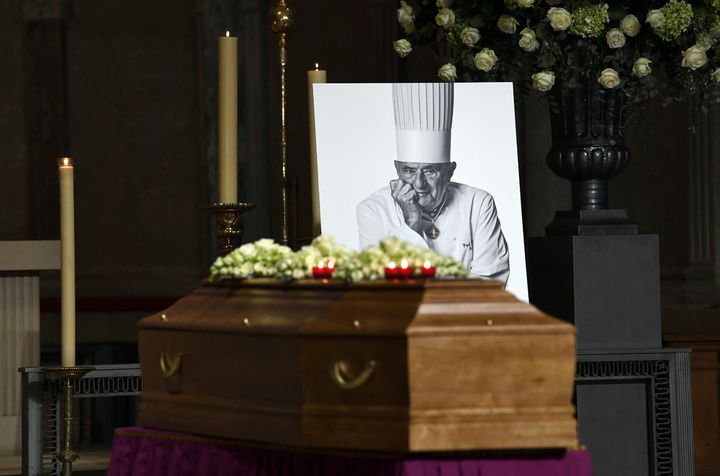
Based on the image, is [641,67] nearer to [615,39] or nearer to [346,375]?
[615,39]

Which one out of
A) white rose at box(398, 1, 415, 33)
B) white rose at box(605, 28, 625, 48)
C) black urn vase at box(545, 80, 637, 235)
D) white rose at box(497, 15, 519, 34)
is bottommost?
black urn vase at box(545, 80, 637, 235)

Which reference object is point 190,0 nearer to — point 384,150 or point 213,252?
point 213,252

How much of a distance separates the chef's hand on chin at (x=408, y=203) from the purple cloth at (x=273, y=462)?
3.27ft

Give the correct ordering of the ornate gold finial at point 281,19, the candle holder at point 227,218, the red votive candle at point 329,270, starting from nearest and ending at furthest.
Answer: the red votive candle at point 329,270, the candle holder at point 227,218, the ornate gold finial at point 281,19

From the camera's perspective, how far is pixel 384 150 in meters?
3.90

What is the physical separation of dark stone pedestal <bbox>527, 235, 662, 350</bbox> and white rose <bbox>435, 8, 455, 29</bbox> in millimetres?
699

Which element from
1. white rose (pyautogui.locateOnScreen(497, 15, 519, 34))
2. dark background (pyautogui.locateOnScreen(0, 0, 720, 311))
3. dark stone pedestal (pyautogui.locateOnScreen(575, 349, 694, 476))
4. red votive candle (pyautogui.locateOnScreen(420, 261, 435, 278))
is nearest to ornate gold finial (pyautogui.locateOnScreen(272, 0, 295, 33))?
white rose (pyautogui.locateOnScreen(497, 15, 519, 34))

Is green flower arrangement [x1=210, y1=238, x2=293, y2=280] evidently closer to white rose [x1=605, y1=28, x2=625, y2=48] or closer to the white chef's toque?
the white chef's toque

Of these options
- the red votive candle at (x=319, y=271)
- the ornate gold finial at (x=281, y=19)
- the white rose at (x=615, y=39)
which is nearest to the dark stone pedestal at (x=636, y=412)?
the white rose at (x=615, y=39)

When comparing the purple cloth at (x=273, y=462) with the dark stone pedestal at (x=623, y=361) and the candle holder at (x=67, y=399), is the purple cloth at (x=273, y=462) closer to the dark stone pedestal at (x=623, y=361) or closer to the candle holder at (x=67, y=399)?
the candle holder at (x=67, y=399)

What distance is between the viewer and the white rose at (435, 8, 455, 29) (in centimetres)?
429

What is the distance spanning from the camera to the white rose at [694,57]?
4.14m

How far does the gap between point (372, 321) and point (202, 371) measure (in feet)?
1.56

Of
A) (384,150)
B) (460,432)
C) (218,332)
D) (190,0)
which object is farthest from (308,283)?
(190,0)
